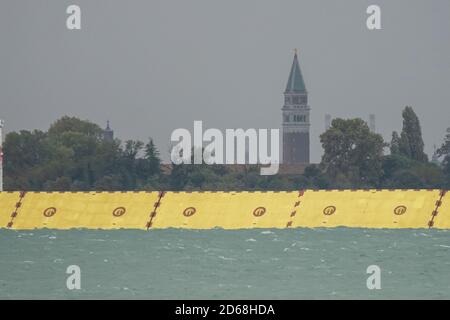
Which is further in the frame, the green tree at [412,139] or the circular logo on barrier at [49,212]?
the green tree at [412,139]

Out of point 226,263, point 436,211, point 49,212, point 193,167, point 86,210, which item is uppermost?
point 226,263

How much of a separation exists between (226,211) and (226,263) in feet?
45.2

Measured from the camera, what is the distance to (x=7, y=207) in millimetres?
75562

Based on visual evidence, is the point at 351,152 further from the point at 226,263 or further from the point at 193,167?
the point at 226,263

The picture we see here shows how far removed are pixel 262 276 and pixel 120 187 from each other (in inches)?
3314

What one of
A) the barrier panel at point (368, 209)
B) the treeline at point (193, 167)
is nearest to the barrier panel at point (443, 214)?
the barrier panel at point (368, 209)

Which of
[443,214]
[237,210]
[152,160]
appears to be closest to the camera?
[443,214]

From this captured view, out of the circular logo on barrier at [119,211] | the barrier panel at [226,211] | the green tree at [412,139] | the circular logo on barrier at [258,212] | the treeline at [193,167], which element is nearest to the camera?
the circular logo on barrier at [258,212]

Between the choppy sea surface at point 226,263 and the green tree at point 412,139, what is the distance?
8743 centimetres

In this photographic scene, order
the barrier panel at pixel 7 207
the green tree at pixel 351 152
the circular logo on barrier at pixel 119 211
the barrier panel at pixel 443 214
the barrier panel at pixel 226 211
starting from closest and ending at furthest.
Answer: the barrier panel at pixel 443 214 < the barrier panel at pixel 226 211 < the circular logo on barrier at pixel 119 211 < the barrier panel at pixel 7 207 < the green tree at pixel 351 152

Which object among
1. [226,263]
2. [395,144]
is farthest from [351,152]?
[226,263]

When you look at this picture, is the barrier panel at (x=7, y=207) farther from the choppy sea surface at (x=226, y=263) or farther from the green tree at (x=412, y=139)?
the green tree at (x=412, y=139)

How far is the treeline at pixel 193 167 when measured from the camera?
468 feet

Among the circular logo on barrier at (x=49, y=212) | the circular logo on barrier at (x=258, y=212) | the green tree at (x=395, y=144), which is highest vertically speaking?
the circular logo on barrier at (x=258, y=212)
